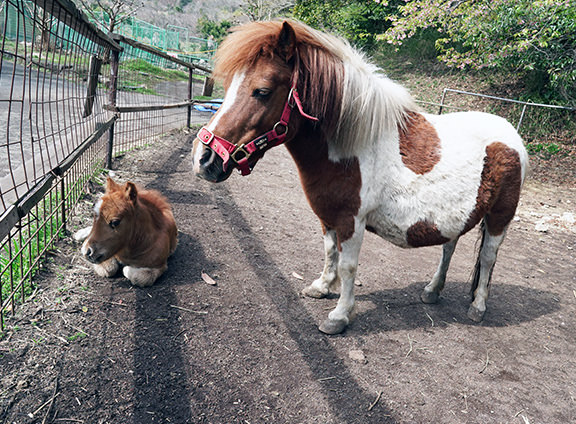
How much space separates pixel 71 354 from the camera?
7.46ft

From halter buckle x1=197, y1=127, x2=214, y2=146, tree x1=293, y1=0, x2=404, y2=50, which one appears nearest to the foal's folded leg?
halter buckle x1=197, y1=127, x2=214, y2=146

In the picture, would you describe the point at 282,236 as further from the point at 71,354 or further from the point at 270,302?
the point at 71,354

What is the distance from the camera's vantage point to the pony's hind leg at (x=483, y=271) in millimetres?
3320

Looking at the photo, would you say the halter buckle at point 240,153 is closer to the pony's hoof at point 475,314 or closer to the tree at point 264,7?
the pony's hoof at point 475,314

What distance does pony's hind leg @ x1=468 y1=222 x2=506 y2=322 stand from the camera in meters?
3.32

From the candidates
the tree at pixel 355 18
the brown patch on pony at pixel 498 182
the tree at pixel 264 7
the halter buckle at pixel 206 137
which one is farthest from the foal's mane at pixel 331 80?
the tree at pixel 264 7

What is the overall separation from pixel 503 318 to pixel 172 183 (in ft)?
14.3

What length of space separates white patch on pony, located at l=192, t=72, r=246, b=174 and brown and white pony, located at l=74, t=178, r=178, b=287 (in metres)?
0.99

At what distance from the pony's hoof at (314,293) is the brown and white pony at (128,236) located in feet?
4.10

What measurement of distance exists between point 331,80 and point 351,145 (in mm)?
456

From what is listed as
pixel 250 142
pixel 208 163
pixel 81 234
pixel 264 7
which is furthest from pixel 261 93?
pixel 264 7

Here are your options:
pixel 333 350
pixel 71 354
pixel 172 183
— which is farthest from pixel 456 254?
pixel 71 354

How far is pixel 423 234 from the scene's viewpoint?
9.38ft

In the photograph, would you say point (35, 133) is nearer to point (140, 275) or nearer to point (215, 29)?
point (140, 275)
